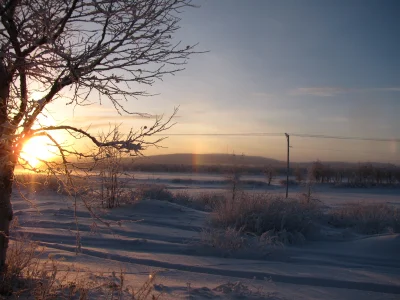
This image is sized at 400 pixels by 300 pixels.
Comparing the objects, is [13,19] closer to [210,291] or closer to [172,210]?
[210,291]

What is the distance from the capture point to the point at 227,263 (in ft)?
27.3

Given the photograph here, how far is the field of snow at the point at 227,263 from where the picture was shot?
6.34 metres

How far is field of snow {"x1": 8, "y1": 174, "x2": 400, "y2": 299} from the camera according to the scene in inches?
250

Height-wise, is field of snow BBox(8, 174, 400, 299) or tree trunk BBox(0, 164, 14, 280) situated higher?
tree trunk BBox(0, 164, 14, 280)

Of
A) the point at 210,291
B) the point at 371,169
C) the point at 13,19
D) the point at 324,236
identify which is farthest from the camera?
the point at 371,169

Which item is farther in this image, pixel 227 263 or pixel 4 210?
pixel 227 263

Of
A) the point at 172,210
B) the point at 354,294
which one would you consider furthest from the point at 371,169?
the point at 354,294

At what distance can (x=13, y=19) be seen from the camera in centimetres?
525

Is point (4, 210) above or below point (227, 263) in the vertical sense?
above

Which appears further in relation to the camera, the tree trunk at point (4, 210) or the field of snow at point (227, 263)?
the field of snow at point (227, 263)

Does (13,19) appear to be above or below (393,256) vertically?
above

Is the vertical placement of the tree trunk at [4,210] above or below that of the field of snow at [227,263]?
above

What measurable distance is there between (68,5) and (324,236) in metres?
9.48

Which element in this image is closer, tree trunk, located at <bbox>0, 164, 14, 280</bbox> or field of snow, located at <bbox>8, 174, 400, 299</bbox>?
tree trunk, located at <bbox>0, 164, 14, 280</bbox>
